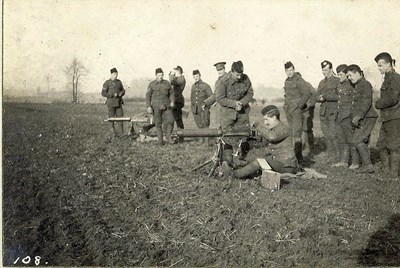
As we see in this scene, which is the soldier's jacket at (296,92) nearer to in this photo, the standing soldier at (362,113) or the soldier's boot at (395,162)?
the standing soldier at (362,113)

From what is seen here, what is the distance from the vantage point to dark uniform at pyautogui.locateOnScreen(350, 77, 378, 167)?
6504mm

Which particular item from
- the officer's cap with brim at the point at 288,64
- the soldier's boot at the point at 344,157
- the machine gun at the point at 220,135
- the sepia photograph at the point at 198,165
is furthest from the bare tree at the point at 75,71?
the soldier's boot at the point at 344,157

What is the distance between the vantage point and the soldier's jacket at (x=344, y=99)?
22.6ft

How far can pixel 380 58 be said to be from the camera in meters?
6.04

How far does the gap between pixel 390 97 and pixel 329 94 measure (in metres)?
1.40

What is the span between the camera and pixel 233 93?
23.0 ft

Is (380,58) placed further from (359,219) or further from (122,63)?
(122,63)

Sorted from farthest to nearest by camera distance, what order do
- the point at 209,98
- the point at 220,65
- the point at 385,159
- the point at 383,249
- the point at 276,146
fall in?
the point at 209,98 < the point at 220,65 < the point at 385,159 < the point at 276,146 < the point at 383,249

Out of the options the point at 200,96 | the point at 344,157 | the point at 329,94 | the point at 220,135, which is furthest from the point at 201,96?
the point at 344,157

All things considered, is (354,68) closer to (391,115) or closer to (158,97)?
(391,115)

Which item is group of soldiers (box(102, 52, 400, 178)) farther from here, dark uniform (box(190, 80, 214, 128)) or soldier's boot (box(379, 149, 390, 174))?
dark uniform (box(190, 80, 214, 128))

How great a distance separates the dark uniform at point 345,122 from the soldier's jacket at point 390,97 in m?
0.71

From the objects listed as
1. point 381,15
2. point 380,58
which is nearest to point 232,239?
point 380,58

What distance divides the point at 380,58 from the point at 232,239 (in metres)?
3.84
